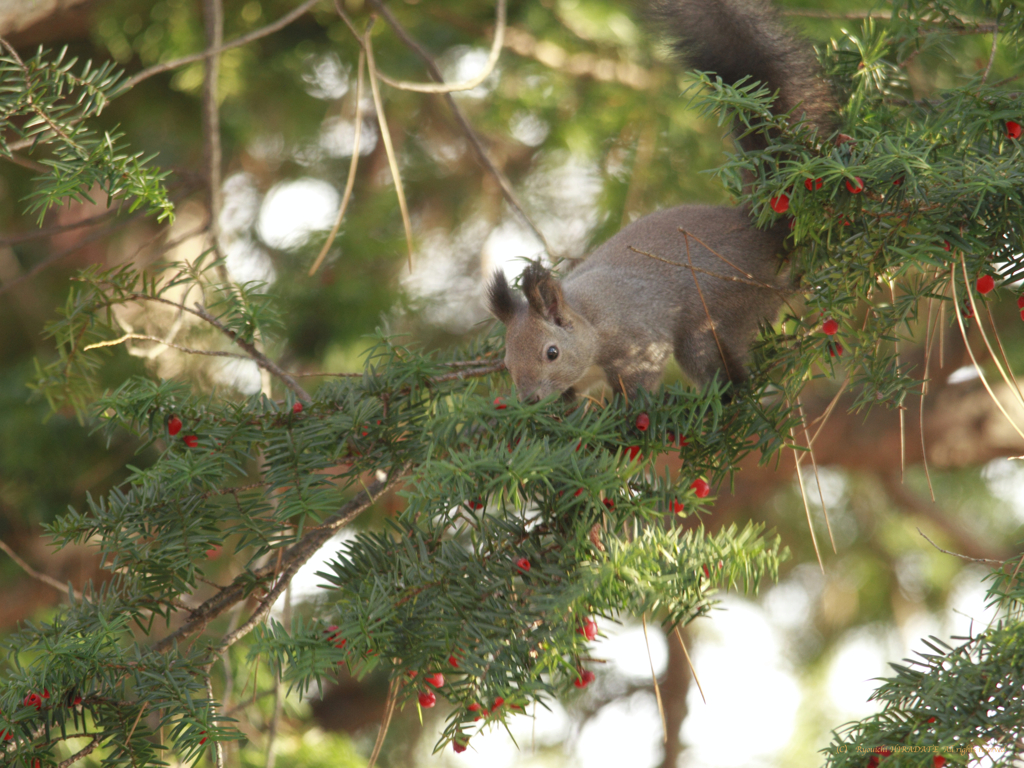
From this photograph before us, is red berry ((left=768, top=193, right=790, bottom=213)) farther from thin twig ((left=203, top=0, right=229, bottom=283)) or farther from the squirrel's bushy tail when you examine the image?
thin twig ((left=203, top=0, right=229, bottom=283))

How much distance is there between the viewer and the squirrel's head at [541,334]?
131 centimetres

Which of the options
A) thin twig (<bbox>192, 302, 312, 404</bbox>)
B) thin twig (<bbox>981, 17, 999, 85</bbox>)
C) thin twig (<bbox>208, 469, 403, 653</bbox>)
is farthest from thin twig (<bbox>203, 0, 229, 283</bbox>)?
thin twig (<bbox>981, 17, 999, 85</bbox>)

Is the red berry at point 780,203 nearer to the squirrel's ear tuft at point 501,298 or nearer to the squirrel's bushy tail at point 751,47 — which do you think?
the squirrel's bushy tail at point 751,47

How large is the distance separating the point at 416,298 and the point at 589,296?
38.7 inches

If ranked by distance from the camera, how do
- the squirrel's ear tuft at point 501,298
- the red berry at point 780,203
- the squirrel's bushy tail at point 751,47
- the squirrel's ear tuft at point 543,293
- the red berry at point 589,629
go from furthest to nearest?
the squirrel's ear tuft at point 501,298, the squirrel's ear tuft at point 543,293, the squirrel's bushy tail at point 751,47, the red berry at point 780,203, the red berry at point 589,629

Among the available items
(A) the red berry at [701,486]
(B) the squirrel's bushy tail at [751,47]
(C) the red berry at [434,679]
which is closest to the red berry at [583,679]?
(C) the red berry at [434,679]

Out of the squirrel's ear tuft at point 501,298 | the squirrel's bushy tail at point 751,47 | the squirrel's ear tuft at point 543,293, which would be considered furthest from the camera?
the squirrel's ear tuft at point 501,298

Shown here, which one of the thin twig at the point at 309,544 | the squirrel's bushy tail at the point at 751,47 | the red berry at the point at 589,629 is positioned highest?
the squirrel's bushy tail at the point at 751,47

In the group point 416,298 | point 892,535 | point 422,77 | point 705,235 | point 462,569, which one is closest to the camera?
point 462,569

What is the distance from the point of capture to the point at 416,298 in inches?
95.7

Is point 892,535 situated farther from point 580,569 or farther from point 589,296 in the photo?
point 580,569

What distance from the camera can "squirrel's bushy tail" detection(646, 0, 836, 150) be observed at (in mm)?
1126

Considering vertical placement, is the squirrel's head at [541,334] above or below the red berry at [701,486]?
above

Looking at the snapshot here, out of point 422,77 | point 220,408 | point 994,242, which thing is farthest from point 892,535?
point 220,408
